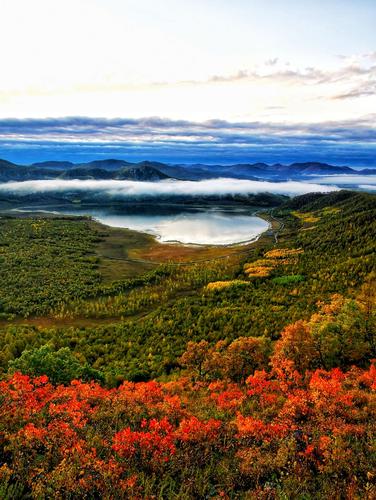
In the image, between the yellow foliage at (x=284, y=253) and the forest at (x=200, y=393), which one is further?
the yellow foliage at (x=284, y=253)

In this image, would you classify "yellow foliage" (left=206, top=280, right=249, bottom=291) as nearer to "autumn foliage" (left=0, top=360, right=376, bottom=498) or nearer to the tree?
the tree

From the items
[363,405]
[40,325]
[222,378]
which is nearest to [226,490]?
[363,405]

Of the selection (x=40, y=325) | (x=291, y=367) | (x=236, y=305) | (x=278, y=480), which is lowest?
(x=40, y=325)

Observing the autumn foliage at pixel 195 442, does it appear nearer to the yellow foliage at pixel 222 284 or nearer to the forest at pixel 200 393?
the forest at pixel 200 393

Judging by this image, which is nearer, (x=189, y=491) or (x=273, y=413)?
(x=189, y=491)

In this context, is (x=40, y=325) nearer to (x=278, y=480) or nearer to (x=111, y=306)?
(x=111, y=306)

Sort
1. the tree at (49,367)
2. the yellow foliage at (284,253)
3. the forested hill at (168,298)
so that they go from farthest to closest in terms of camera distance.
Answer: the yellow foliage at (284,253) < the forested hill at (168,298) < the tree at (49,367)

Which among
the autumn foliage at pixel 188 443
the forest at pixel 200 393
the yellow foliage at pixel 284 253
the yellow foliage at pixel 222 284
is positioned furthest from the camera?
the yellow foliage at pixel 284 253

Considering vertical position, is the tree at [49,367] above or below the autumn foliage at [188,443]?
below

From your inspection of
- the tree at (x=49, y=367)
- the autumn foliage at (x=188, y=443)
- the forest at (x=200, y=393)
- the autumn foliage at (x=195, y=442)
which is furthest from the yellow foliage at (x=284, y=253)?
the autumn foliage at (x=188, y=443)
